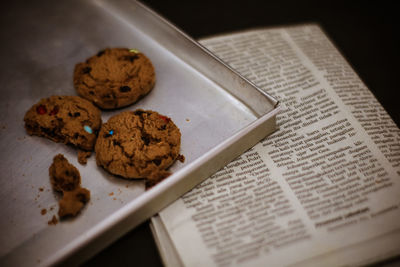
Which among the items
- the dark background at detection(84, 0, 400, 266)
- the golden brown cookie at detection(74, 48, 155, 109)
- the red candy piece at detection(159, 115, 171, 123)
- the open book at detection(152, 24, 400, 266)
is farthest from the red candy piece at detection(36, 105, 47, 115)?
the dark background at detection(84, 0, 400, 266)

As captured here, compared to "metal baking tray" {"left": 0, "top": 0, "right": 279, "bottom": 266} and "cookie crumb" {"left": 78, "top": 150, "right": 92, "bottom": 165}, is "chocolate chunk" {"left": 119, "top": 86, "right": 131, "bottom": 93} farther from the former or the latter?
"cookie crumb" {"left": 78, "top": 150, "right": 92, "bottom": 165}

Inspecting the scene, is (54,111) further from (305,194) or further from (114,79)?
(305,194)

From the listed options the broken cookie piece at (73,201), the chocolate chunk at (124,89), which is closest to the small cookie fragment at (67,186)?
the broken cookie piece at (73,201)

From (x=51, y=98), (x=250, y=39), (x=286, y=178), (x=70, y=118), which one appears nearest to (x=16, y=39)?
(x=51, y=98)

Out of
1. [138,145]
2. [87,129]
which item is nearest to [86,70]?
[87,129]

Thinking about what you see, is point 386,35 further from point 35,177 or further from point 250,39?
point 35,177

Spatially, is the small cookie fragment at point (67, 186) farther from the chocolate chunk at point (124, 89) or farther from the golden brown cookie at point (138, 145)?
the chocolate chunk at point (124, 89)

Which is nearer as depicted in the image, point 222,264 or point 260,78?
point 222,264
